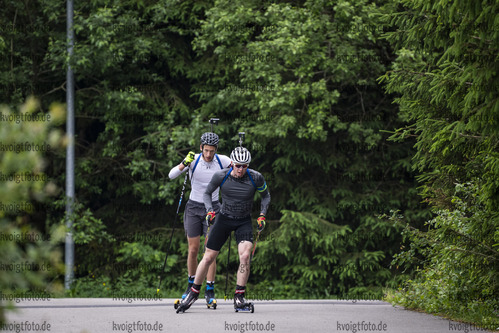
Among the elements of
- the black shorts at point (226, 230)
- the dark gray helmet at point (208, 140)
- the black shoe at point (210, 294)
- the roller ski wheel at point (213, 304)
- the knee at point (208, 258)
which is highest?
the dark gray helmet at point (208, 140)

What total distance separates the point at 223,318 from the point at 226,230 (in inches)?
53.4

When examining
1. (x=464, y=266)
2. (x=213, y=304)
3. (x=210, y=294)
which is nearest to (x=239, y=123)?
(x=210, y=294)

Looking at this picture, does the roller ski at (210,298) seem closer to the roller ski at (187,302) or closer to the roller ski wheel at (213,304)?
the roller ski wheel at (213,304)

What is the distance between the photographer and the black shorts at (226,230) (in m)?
10.8

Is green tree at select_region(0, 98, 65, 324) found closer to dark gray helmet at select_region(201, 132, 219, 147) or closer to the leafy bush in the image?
the leafy bush

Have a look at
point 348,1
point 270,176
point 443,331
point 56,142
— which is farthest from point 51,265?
point 270,176

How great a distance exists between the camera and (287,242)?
62.5 feet

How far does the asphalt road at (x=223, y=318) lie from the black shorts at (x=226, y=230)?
98 cm

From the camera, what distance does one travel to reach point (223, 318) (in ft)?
33.2

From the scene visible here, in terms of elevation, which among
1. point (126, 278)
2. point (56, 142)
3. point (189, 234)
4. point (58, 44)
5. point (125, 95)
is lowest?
point (126, 278)


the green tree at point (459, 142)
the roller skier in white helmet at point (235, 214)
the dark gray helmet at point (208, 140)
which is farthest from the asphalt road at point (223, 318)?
the dark gray helmet at point (208, 140)

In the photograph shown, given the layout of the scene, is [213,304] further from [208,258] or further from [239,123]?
[239,123]

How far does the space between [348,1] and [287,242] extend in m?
5.83

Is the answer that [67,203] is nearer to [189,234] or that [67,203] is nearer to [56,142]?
[189,234]
